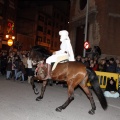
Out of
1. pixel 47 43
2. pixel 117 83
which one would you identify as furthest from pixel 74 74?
pixel 47 43

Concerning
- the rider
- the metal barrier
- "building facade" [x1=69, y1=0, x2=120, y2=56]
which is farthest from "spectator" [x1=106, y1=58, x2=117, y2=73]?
"building facade" [x1=69, y1=0, x2=120, y2=56]

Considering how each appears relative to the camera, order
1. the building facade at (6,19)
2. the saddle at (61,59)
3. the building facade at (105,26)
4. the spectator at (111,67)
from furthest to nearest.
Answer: the building facade at (6,19), the building facade at (105,26), the spectator at (111,67), the saddle at (61,59)

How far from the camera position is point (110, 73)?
44.1 ft

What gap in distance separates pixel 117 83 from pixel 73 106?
4.98 meters

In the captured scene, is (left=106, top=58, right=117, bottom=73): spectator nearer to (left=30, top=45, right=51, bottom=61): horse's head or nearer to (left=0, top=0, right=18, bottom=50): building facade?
(left=30, top=45, right=51, bottom=61): horse's head

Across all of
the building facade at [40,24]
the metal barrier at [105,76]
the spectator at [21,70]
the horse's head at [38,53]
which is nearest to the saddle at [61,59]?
the horse's head at [38,53]

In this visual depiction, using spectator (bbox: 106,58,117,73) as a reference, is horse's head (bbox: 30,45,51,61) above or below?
above

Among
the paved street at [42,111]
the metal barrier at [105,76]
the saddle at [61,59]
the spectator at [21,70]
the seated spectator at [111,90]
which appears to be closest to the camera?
the paved street at [42,111]

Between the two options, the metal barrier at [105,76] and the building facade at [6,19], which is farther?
the building facade at [6,19]

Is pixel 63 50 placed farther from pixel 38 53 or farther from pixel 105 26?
pixel 105 26

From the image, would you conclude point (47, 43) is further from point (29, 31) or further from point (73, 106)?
point (73, 106)

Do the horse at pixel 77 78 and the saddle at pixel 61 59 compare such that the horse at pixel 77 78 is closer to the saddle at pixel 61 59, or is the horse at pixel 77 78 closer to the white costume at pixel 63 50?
the saddle at pixel 61 59

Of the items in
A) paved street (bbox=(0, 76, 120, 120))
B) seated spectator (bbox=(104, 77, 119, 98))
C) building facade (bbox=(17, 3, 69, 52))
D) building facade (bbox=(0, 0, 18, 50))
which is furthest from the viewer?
building facade (bbox=(17, 3, 69, 52))

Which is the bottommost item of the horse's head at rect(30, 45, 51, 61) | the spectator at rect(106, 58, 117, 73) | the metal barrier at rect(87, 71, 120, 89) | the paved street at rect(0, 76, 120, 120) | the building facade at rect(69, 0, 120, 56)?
the paved street at rect(0, 76, 120, 120)
